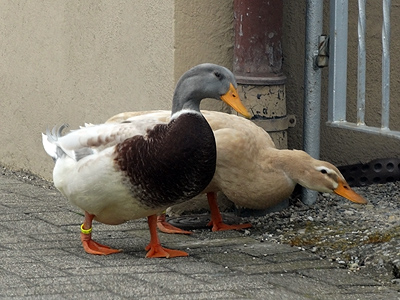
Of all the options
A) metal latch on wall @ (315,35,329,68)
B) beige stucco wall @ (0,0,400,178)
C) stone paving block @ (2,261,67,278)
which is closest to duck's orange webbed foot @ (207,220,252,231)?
beige stucco wall @ (0,0,400,178)

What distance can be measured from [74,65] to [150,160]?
2260mm

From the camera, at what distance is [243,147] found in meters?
5.00

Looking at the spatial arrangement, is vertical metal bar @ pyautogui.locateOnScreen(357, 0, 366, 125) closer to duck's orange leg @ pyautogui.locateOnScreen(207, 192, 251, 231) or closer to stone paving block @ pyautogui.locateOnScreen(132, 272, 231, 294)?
duck's orange leg @ pyautogui.locateOnScreen(207, 192, 251, 231)

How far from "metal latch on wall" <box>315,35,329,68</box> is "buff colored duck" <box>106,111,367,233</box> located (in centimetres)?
66

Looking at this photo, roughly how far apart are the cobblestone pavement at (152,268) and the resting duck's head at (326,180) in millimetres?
411

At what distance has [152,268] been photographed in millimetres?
4363

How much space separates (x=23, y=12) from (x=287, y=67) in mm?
2260

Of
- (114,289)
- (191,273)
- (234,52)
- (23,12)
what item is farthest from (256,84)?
(23,12)

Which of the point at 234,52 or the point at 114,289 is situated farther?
the point at 234,52

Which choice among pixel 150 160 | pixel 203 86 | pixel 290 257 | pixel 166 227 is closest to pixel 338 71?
pixel 203 86

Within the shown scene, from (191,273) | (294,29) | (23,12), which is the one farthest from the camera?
(23,12)

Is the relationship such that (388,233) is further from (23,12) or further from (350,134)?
(23,12)

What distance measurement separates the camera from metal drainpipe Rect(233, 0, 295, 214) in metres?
5.38

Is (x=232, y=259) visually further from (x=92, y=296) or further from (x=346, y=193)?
(x=92, y=296)
